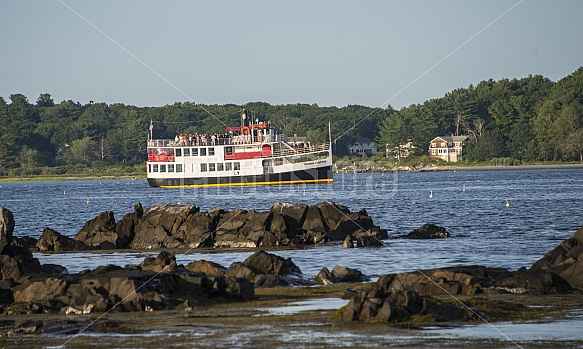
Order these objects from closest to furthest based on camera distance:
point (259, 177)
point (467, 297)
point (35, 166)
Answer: point (467, 297)
point (259, 177)
point (35, 166)

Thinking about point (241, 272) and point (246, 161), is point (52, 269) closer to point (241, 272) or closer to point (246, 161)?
point (241, 272)

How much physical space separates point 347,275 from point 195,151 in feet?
297

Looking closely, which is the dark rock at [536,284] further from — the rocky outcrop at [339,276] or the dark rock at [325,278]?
the dark rock at [325,278]

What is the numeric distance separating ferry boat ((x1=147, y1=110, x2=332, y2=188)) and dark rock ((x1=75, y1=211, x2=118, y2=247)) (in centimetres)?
7055

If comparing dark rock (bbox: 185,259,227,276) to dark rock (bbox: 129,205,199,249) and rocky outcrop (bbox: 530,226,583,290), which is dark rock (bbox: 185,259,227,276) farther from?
dark rock (bbox: 129,205,199,249)

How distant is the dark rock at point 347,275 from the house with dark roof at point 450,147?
532ft

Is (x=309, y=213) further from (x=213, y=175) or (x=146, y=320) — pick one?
(x=213, y=175)

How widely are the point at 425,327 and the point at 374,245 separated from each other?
19.0 meters

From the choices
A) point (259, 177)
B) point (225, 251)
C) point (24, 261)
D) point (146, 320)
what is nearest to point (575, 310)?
point (146, 320)

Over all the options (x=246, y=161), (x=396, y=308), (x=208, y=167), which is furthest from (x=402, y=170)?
(x=396, y=308)

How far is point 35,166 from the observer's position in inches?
7584

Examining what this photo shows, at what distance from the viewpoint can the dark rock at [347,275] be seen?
25462mm

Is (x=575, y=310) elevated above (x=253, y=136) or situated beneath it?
situated beneath

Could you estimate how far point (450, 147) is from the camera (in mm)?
186625
